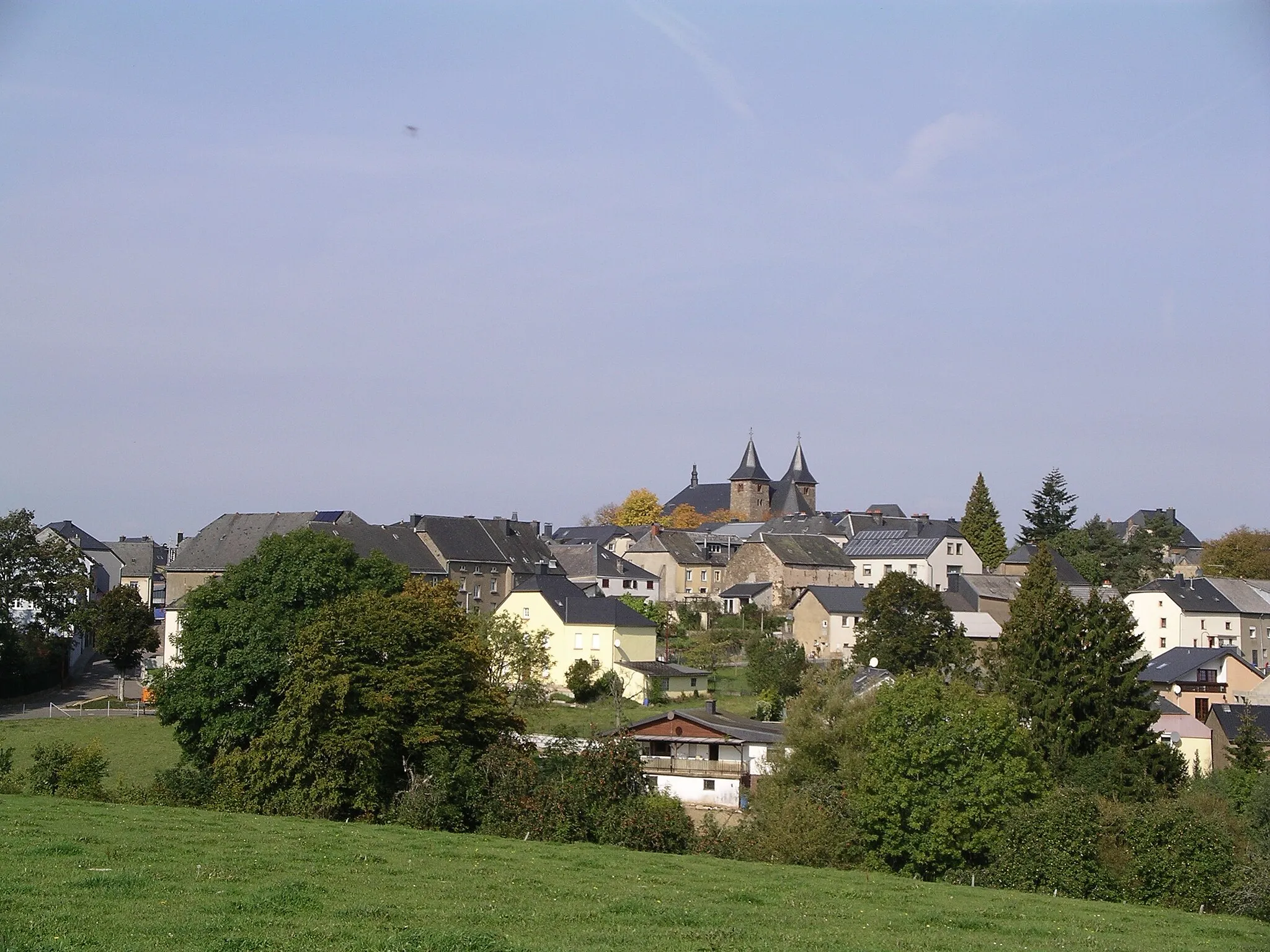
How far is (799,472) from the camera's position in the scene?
505ft

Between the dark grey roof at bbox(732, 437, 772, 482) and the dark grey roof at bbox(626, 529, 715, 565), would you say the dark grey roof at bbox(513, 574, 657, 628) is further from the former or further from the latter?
the dark grey roof at bbox(732, 437, 772, 482)

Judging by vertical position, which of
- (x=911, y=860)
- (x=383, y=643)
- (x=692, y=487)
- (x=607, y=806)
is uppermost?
(x=692, y=487)

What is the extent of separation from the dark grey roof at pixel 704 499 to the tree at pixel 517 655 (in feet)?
307

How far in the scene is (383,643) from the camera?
107 ft

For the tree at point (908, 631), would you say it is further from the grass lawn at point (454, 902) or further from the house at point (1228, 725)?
the grass lawn at point (454, 902)

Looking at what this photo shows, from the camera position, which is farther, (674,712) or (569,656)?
(569,656)

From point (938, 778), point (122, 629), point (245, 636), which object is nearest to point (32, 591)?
point (122, 629)

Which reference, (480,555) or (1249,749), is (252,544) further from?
(1249,749)

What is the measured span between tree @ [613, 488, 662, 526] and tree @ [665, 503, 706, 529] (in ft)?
4.88

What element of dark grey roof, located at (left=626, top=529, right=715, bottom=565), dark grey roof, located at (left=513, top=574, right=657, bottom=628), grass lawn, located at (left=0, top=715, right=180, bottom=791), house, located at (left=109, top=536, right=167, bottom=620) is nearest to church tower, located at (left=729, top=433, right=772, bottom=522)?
dark grey roof, located at (left=626, top=529, right=715, bottom=565)

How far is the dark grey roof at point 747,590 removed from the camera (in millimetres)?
91500

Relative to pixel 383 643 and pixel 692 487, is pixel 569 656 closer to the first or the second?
pixel 383 643

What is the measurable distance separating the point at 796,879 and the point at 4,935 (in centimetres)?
1125

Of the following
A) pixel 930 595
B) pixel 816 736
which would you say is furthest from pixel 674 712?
pixel 930 595
